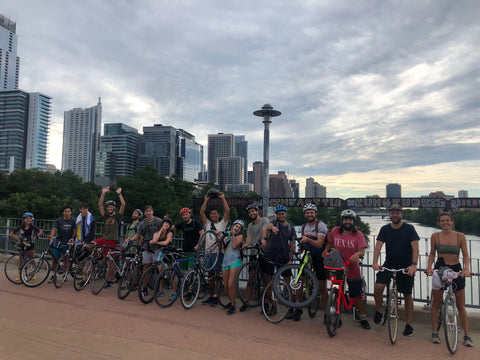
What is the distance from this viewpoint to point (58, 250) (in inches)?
323

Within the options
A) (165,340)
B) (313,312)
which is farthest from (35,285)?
(313,312)

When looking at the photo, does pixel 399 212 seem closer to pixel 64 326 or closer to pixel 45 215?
pixel 64 326

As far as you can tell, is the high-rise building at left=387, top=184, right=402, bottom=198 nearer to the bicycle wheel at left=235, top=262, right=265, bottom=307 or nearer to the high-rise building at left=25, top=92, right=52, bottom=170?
the bicycle wheel at left=235, top=262, right=265, bottom=307

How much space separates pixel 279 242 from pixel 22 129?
207 metres

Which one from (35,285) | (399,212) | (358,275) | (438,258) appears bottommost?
(35,285)

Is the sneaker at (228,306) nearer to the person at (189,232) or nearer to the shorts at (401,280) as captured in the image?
the person at (189,232)

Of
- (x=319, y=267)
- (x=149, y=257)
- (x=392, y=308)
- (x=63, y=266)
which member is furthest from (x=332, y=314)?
(x=63, y=266)

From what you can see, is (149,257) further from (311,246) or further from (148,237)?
(311,246)

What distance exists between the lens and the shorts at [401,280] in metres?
4.98

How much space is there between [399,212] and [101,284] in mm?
5812

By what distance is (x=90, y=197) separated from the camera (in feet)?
203

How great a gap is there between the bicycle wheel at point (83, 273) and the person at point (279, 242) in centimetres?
397

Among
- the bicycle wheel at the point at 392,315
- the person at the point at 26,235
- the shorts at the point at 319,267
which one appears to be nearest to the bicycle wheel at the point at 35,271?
the person at the point at 26,235

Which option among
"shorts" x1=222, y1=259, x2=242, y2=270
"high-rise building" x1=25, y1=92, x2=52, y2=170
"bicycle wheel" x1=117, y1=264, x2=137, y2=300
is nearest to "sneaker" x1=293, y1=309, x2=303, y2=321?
"shorts" x1=222, y1=259, x2=242, y2=270
